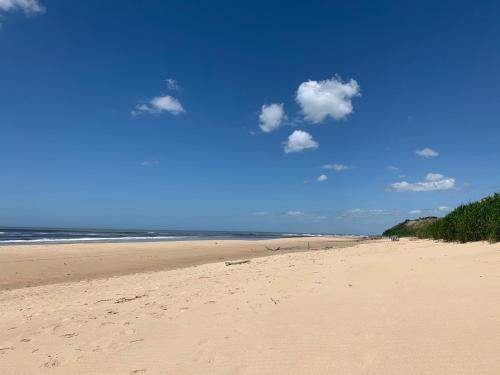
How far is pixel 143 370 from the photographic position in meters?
4.38

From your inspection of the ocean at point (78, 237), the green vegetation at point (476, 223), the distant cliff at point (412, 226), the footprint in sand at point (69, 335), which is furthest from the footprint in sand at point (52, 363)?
the distant cliff at point (412, 226)

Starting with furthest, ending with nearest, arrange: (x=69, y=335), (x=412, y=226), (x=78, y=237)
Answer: (x=412, y=226) < (x=78, y=237) < (x=69, y=335)

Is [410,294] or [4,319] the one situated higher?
[410,294]

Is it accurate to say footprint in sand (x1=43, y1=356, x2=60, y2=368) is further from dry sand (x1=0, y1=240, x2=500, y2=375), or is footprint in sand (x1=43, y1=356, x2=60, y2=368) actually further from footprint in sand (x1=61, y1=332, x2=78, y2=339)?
footprint in sand (x1=61, y1=332, x2=78, y2=339)

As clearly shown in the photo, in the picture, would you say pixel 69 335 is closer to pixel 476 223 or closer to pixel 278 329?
pixel 278 329

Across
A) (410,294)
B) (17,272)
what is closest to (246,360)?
(410,294)

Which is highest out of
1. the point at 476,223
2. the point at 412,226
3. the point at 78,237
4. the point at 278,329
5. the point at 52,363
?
the point at 412,226

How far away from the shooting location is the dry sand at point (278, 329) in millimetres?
4238

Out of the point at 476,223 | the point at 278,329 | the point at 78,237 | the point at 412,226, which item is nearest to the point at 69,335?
the point at 278,329

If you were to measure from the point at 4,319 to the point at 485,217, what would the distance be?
19661 millimetres

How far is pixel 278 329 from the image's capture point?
5.47 m

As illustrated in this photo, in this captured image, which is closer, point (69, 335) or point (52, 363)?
point (52, 363)

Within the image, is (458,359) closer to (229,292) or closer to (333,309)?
(333,309)

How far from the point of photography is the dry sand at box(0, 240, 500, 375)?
4.24m
